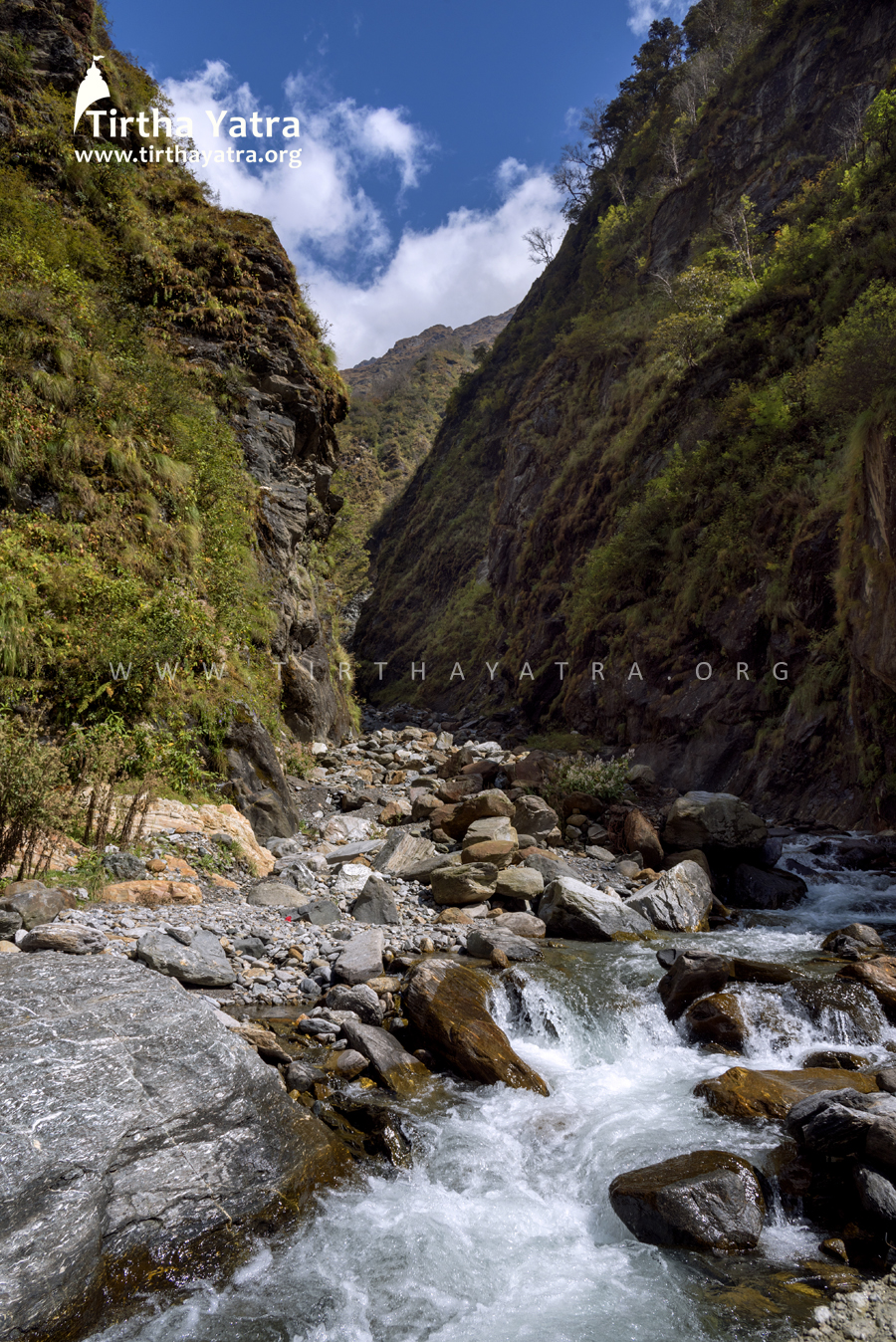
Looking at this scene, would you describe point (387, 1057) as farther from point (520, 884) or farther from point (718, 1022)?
point (520, 884)

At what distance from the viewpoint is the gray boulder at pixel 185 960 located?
599cm

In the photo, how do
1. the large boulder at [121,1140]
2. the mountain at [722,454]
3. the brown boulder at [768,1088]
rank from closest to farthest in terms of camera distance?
the large boulder at [121,1140], the brown boulder at [768,1088], the mountain at [722,454]

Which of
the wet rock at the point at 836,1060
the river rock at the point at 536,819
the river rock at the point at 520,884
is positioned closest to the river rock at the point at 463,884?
the river rock at the point at 520,884

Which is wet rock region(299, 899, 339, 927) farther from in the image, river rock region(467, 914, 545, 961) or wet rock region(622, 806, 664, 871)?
wet rock region(622, 806, 664, 871)

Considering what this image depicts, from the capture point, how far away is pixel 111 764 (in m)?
8.28

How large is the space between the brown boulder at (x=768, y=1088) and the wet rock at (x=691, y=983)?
4.15ft

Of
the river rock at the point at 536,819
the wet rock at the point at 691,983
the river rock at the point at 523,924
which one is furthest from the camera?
the river rock at the point at 536,819

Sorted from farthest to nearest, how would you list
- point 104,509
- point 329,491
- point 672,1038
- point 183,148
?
point 329,491, point 183,148, point 104,509, point 672,1038

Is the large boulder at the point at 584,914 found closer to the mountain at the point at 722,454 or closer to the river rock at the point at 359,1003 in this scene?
the river rock at the point at 359,1003

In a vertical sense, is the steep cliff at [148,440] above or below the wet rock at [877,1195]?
above

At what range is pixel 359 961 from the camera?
7.21 metres

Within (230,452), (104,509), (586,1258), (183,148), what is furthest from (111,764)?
(183,148)

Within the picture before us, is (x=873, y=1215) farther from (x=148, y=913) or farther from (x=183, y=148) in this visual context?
(x=183, y=148)

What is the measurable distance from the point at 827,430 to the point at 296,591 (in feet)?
48.3
